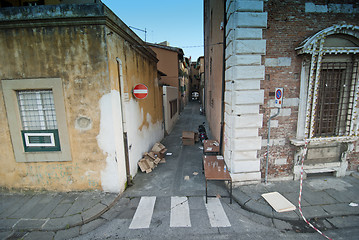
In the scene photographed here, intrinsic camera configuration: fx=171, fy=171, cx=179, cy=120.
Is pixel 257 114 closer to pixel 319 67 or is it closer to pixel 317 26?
pixel 319 67

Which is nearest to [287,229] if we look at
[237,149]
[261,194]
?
[261,194]

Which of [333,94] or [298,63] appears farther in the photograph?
[333,94]

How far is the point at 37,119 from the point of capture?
5.26m

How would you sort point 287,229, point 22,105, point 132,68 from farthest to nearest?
point 132,68
point 22,105
point 287,229

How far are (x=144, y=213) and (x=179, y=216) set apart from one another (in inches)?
38.1

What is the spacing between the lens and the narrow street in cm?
396

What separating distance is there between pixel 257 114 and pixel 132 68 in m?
4.82

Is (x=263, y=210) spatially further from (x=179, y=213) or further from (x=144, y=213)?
(x=144, y=213)

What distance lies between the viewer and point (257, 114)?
17.8 ft

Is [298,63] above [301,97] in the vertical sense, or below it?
above

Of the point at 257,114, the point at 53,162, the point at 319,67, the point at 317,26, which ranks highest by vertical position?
the point at 317,26

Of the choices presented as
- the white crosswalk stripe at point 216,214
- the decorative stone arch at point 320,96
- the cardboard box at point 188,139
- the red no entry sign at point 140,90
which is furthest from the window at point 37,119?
the decorative stone arch at point 320,96

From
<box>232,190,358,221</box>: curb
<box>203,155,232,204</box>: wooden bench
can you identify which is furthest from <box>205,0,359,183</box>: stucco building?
<box>232,190,358,221</box>: curb

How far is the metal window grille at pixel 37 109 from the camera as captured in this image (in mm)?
5129
